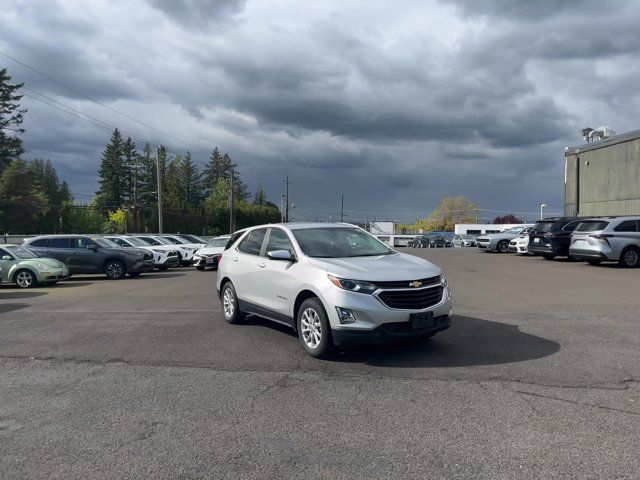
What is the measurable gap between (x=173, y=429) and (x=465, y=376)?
308cm

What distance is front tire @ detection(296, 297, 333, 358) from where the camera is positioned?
247 inches

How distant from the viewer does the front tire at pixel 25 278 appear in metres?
16.3

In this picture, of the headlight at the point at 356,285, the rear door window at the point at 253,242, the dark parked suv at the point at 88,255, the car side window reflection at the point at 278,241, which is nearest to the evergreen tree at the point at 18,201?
the dark parked suv at the point at 88,255

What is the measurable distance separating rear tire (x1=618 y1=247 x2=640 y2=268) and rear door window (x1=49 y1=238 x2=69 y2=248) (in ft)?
66.5

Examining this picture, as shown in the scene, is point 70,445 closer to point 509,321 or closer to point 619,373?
point 619,373

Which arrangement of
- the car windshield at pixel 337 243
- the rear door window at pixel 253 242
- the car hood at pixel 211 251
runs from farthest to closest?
the car hood at pixel 211 251
the rear door window at pixel 253 242
the car windshield at pixel 337 243

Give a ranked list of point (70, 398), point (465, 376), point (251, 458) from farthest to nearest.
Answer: point (465, 376) < point (70, 398) < point (251, 458)

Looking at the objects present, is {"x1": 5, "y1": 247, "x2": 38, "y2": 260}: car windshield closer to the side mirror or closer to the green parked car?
the green parked car

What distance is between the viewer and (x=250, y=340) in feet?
25.3

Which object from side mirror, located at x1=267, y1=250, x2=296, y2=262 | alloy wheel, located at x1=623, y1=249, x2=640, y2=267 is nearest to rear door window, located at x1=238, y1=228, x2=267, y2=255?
side mirror, located at x1=267, y1=250, x2=296, y2=262

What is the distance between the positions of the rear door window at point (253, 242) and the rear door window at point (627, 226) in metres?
15.4

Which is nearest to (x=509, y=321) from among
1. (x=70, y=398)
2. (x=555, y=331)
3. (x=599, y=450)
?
(x=555, y=331)

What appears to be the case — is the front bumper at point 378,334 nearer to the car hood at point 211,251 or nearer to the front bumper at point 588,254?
the front bumper at point 588,254

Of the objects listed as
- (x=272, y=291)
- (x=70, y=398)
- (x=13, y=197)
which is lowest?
(x=70, y=398)
